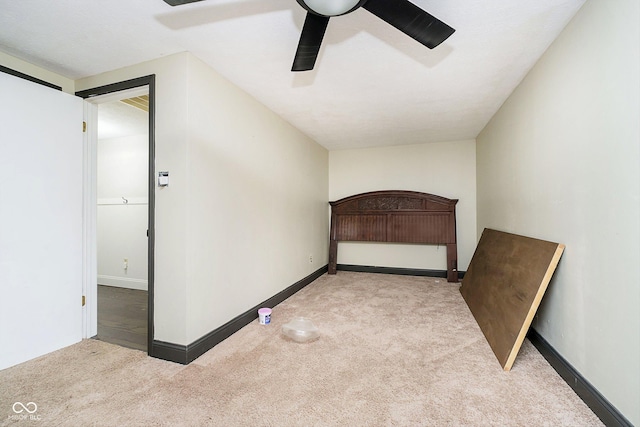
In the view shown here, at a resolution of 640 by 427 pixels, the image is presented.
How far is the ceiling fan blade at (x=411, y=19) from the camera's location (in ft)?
4.22

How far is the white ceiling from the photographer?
5.11 ft

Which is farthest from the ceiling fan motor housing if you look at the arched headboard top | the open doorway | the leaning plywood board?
the arched headboard top

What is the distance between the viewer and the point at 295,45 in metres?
1.89

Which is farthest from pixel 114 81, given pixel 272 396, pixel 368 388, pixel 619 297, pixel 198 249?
pixel 619 297

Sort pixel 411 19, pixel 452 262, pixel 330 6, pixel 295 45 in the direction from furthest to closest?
pixel 452 262 < pixel 295 45 < pixel 411 19 < pixel 330 6

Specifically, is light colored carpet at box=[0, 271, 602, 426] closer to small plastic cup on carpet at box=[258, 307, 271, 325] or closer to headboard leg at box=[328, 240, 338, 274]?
small plastic cup on carpet at box=[258, 307, 271, 325]

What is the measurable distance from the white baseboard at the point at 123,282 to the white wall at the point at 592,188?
15.3 ft

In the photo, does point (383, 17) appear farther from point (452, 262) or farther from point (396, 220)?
point (452, 262)

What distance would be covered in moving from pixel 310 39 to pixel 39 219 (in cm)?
233

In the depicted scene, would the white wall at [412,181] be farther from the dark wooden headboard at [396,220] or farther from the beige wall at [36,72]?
the beige wall at [36,72]

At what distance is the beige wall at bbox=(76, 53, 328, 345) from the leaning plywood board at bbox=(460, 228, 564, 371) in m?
2.16

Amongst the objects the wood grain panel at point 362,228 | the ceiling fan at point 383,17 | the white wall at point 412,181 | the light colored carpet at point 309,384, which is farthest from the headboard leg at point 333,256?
the ceiling fan at point 383,17

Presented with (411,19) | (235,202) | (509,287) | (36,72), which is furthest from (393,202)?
(36,72)

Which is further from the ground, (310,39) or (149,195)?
(310,39)
